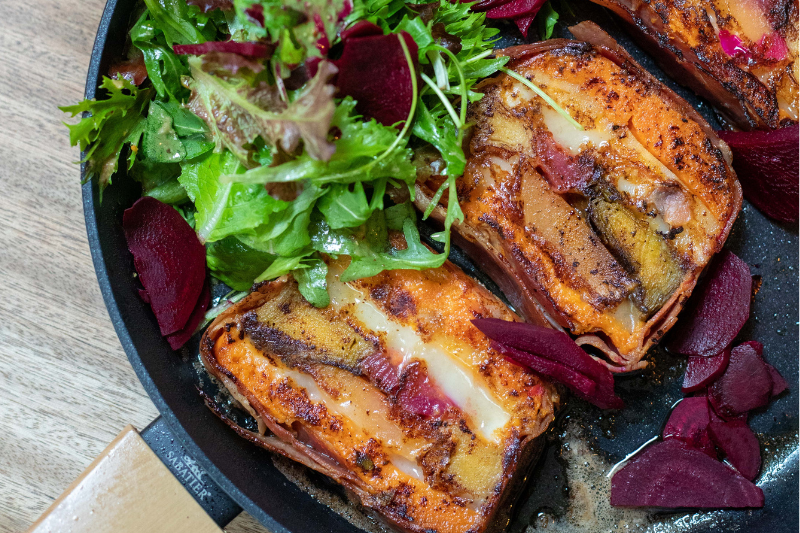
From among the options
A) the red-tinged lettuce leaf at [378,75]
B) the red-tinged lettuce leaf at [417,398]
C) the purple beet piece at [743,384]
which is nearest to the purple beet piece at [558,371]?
the red-tinged lettuce leaf at [417,398]

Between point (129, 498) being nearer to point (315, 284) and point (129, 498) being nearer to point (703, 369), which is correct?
point (315, 284)

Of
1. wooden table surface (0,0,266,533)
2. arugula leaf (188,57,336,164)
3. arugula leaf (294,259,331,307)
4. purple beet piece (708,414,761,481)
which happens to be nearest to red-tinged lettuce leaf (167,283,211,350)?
wooden table surface (0,0,266,533)

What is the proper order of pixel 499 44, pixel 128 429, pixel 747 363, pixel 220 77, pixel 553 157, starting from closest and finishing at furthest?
pixel 220 77 → pixel 128 429 → pixel 553 157 → pixel 747 363 → pixel 499 44

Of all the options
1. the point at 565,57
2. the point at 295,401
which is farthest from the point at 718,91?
the point at 295,401

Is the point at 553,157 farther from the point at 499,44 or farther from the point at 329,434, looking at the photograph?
the point at 329,434

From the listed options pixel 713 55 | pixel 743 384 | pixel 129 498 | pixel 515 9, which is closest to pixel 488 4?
pixel 515 9

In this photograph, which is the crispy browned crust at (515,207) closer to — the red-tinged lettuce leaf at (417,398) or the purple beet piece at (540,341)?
the purple beet piece at (540,341)
